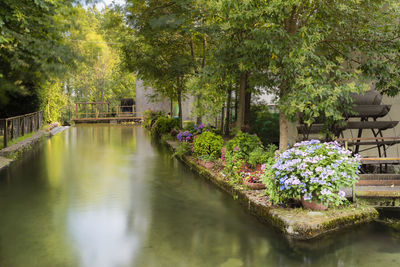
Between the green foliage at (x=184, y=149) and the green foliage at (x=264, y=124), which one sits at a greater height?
the green foliage at (x=264, y=124)

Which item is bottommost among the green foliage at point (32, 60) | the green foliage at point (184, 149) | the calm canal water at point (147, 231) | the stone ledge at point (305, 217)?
the calm canal water at point (147, 231)

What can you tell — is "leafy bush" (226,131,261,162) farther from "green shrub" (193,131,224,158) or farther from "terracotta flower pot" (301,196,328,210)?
"terracotta flower pot" (301,196,328,210)

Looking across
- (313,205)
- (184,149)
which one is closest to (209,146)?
(184,149)

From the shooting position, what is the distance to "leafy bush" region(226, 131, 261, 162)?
360 inches

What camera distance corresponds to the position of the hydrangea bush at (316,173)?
578cm

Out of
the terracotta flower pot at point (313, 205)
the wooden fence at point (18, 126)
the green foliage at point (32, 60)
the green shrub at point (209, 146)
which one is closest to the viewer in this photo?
the green foliage at point (32, 60)

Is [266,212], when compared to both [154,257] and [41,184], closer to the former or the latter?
[154,257]

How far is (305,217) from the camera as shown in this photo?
579 centimetres

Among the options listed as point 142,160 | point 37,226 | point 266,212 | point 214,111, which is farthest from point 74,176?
point 214,111

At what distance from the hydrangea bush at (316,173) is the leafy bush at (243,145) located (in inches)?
111

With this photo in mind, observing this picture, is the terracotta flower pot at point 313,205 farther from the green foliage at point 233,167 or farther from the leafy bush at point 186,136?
the leafy bush at point 186,136

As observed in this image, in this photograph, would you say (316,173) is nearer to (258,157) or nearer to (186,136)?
(258,157)

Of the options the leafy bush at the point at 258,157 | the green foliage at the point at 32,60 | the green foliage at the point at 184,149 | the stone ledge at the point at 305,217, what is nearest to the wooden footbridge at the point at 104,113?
the green foliage at the point at 184,149

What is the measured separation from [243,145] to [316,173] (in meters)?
3.57
